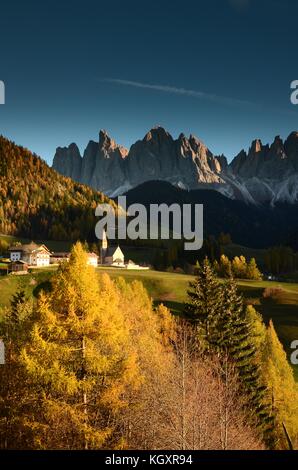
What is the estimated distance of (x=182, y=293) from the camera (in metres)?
93.5

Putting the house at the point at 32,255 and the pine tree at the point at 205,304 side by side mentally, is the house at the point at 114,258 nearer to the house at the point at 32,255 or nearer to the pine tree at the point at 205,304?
the house at the point at 32,255

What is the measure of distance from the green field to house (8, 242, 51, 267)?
43.5ft

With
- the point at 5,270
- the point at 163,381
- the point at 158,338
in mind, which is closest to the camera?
the point at 163,381

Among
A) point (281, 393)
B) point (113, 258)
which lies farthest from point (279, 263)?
point (281, 393)

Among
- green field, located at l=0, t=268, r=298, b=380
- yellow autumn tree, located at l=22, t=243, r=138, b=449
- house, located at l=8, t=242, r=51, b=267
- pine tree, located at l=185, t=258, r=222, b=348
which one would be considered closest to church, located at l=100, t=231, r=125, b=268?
house, located at l=8, t=242, r=51, b=267

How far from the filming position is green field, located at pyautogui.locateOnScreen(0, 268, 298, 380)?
74.7 metres

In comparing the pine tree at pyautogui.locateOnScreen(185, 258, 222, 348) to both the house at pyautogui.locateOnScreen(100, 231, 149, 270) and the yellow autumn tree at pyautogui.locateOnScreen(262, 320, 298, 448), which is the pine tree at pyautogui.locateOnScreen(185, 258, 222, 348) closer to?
the yellow autumn tree at pyautogui.locateOnScreen(262, 320, 298, 448)

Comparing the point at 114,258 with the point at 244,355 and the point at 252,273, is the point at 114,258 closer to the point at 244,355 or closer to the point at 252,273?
the point at 252,273

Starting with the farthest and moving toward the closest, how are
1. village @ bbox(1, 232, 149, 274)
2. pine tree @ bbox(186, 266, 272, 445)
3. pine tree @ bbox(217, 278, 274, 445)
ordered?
village @ bbox(1, 232, 149, 274) < pine tree @ bbox(186, 266, 272, 445) < pine tree @ bbox(217, 278, 274, 445)

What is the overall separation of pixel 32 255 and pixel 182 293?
52.3 metres

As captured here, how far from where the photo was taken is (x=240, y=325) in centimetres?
4806

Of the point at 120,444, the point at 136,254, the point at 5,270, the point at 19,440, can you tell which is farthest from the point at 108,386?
the point at 136,254
